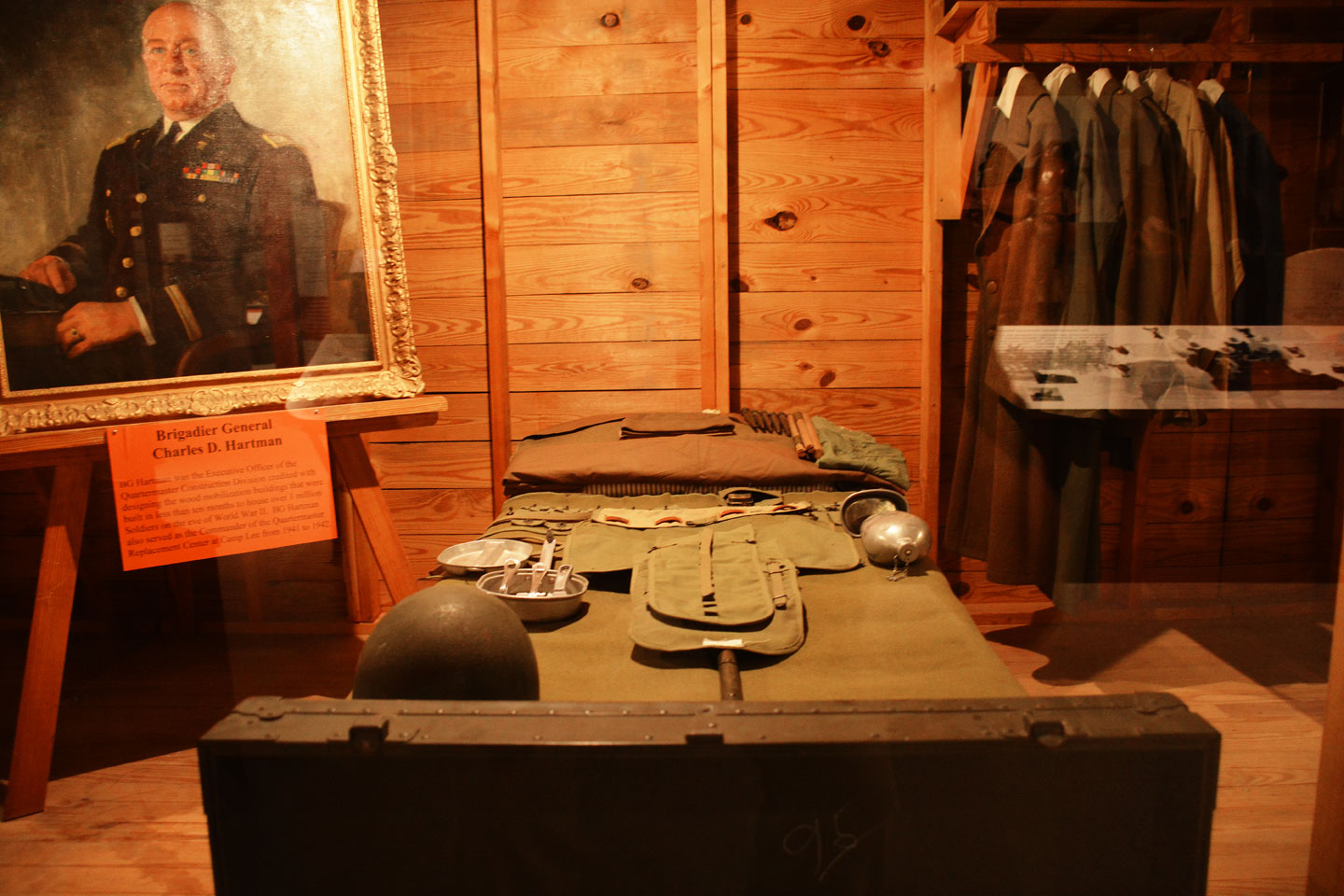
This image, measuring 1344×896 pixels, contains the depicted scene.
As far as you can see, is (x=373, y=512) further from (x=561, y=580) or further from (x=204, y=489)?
(x=561, y=580)

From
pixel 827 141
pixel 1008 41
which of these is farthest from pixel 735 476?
pixel 1008 41

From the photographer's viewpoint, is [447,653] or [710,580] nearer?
[447,653]

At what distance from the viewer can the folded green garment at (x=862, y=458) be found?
233cm

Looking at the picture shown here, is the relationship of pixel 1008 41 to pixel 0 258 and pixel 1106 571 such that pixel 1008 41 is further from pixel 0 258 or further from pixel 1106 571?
pixel 0 258

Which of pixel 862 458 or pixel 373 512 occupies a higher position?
pixel 862 458

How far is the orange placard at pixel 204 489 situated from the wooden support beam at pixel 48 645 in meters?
0.20

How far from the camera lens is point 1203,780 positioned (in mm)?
938

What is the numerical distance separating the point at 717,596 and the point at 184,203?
1418mm

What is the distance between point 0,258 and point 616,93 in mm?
1789

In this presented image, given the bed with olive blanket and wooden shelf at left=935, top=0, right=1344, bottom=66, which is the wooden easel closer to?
the bed with olive blanket

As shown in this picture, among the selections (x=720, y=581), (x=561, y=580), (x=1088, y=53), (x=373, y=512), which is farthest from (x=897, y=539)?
(x=1088, y=53)

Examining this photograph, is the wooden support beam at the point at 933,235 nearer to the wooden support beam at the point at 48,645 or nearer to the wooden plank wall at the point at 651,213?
the wooden plank wall at the point at 651,213

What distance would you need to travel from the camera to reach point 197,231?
193cm

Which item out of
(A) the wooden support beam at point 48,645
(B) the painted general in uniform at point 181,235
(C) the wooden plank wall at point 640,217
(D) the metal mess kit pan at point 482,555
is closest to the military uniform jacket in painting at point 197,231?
(B) the painted general in uniform at point 181,235
